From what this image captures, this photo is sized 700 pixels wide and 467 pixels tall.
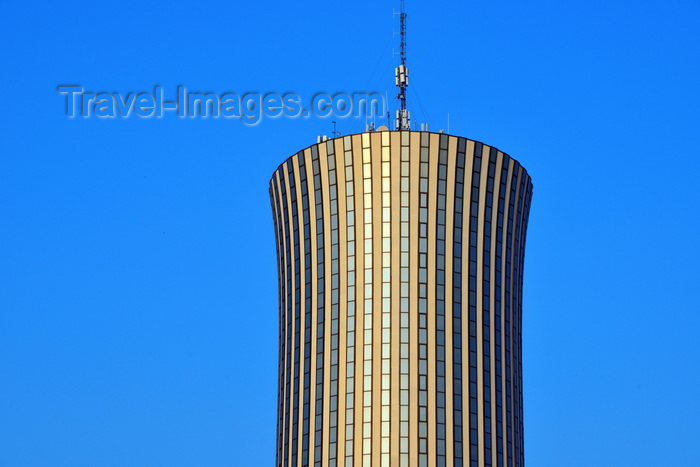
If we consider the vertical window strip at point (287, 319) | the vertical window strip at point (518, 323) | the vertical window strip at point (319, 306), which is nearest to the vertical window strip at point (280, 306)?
the vertical window strip at point (287, 319)

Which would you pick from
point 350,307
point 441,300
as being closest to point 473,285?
point 441,300

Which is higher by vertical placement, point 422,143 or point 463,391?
point 422,143

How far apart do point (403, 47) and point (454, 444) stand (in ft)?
154

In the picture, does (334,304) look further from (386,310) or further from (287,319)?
(287,319)

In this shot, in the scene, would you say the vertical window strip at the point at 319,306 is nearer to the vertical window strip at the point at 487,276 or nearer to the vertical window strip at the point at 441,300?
the vertical window strip at the point at 441,300

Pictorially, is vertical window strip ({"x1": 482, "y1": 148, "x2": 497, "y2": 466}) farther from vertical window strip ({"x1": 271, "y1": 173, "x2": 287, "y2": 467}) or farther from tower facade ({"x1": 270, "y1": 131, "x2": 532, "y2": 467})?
vertical window strip ({"x1": 271, "y1": 173, "x2": 287, "y2": 467})

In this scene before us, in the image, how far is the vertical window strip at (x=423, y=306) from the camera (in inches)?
4648

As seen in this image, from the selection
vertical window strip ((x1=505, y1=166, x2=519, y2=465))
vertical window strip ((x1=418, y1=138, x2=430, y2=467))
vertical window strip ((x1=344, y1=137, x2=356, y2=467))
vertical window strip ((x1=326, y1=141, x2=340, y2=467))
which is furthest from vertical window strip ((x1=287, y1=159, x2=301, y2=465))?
vertical window strip ((x1=505, y1=166, x2=519, y2=465))

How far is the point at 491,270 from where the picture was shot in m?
124

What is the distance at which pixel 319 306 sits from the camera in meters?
125

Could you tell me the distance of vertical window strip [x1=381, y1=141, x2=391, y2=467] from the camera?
11844 cm

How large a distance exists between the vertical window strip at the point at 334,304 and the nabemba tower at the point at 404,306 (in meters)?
0.12

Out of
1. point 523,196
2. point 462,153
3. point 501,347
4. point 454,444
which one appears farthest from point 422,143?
point 454,444

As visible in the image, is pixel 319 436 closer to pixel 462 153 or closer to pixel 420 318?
pixel 420 318
